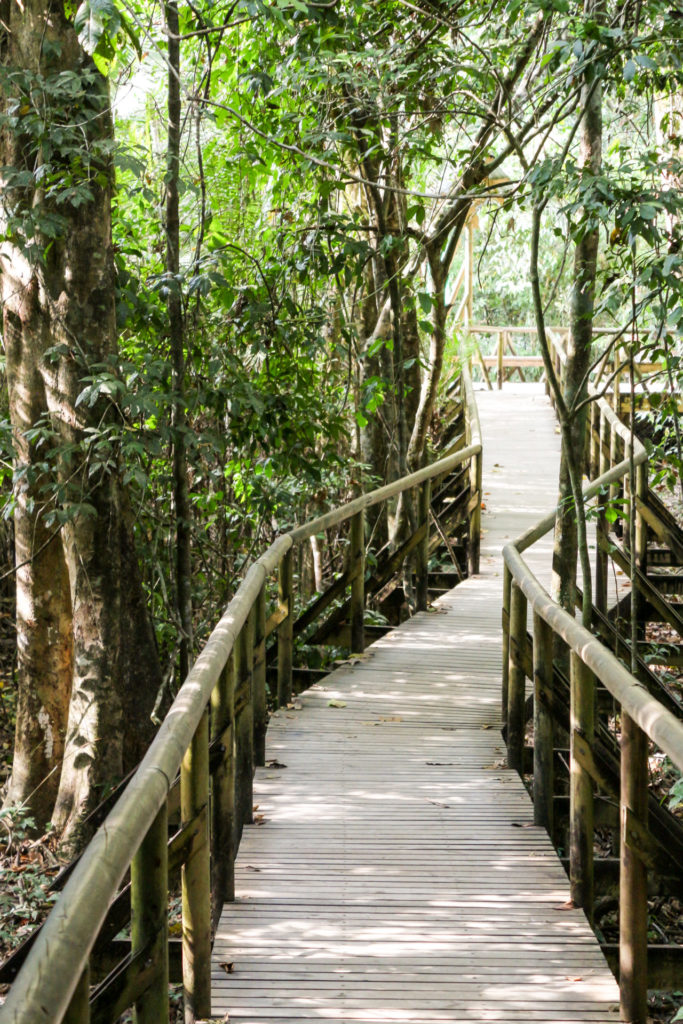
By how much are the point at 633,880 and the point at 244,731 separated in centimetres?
198

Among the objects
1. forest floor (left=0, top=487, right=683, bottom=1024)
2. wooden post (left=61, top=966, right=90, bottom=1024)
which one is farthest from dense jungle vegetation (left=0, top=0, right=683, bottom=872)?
wooden post (left=61, top=966, right=90, bottom=1024)

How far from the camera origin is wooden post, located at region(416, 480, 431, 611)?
878 centimetres

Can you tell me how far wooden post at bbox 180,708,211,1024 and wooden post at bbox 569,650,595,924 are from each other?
1372mm

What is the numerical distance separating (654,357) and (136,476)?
269cm

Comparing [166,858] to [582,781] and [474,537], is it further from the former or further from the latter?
[474,537]

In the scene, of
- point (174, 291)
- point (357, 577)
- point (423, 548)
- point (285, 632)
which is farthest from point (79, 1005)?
point (423, 548)

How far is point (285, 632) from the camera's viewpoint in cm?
624

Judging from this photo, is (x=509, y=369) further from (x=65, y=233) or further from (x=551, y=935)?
(x=551, y=935)

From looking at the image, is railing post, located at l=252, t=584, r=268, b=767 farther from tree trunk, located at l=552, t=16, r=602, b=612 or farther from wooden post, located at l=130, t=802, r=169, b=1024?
wooden post, located at l=130, t=802, r=169, b=1024

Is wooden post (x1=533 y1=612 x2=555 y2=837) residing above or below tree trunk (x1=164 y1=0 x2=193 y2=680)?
below

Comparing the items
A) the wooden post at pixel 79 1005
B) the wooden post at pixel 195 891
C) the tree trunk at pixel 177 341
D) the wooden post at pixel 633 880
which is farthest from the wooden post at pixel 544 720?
the wooden post at pixel 79 1005

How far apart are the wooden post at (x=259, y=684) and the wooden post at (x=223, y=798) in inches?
42.1

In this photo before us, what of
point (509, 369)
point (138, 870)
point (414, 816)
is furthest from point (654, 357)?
point (509, 369)

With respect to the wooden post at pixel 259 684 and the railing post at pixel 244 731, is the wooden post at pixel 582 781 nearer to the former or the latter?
the railing post at pixel 244 731
